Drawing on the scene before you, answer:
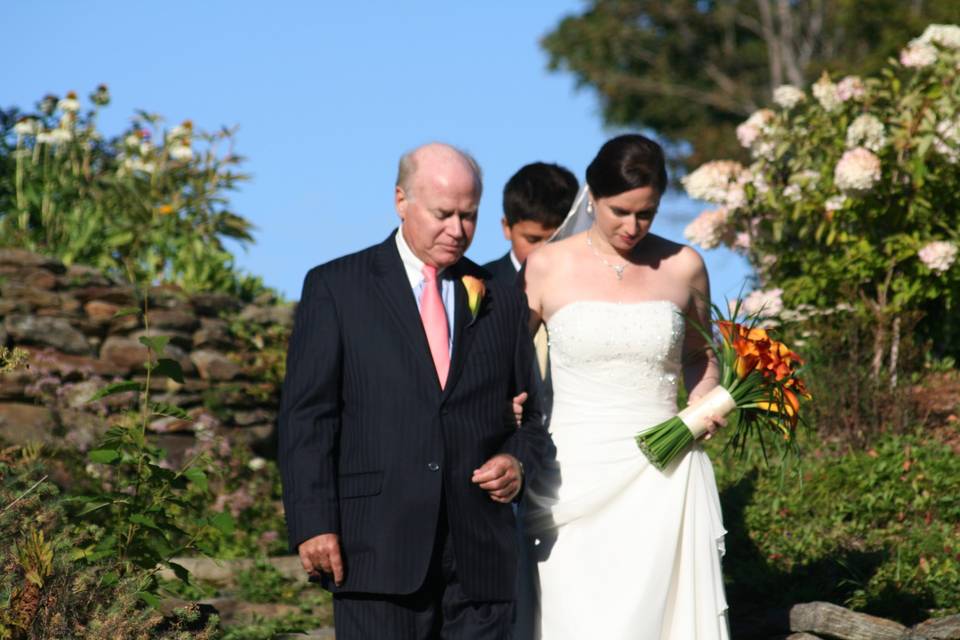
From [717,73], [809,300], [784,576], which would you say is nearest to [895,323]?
[809,300]

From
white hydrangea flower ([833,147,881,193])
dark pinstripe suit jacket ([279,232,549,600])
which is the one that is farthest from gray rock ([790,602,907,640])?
white hydrangea flower ([833,147,881,193])

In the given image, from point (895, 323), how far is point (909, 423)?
870 millimetres

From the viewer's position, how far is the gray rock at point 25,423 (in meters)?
9.28

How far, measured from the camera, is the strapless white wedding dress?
5.15 metres

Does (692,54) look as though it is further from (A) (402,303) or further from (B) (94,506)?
(A) (402,303)


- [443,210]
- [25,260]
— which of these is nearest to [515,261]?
[443,210]

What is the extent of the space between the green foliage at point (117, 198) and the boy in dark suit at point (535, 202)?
19.5 feet

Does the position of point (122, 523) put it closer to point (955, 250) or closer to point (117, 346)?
point (117, 346)

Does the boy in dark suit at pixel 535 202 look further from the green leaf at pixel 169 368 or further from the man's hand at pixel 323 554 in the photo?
the man's hand at pixel 323 554

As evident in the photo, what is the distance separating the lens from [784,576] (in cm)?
769

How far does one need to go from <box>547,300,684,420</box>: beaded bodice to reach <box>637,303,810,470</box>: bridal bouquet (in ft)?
0.50

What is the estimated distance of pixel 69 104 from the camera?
13.0 metres

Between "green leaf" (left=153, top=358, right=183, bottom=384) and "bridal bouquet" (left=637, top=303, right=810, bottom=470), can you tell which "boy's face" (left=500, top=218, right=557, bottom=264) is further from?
"green leaf" (left=153, top=358, right=183, bottom=384)

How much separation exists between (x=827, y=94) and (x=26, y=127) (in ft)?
23.6
